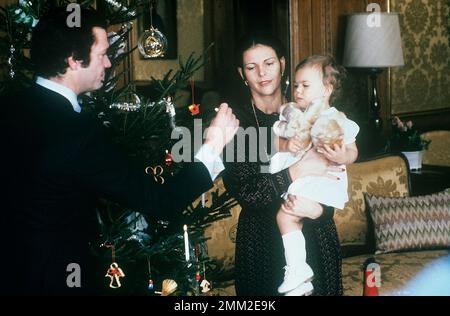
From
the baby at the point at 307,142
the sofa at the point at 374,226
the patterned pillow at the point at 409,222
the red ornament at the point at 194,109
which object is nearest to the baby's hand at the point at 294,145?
the baby at the point at 307,142

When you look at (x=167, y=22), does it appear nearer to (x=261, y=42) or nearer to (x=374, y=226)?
(x=374, y=226)

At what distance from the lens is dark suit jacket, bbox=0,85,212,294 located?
140 cm

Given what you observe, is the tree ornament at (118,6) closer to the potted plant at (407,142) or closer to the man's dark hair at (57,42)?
the man's dark hair at (57,42)

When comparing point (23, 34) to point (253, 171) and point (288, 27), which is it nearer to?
point (253, 171)

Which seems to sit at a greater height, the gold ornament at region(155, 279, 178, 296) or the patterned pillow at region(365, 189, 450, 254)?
the patterned pillow at region(365, 189, 450, 254)

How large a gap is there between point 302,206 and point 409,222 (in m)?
0.99

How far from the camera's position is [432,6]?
3.82 m

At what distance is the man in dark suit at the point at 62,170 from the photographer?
1.40 m

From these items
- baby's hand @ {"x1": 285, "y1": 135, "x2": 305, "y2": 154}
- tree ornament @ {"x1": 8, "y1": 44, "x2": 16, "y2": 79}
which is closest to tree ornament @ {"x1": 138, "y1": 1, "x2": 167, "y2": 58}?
tree ornament @ {"x1": 8, "y1": 44, "x2": 16, "y2": 79}

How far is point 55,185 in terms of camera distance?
142 centimetres

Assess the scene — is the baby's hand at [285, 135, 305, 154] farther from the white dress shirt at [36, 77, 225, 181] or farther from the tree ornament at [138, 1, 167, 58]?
the tree ornament at [138, 1, 167, 58]

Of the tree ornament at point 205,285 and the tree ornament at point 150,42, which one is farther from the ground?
the tree ornament at point 150,42

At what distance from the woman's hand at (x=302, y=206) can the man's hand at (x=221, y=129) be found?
32 cm
